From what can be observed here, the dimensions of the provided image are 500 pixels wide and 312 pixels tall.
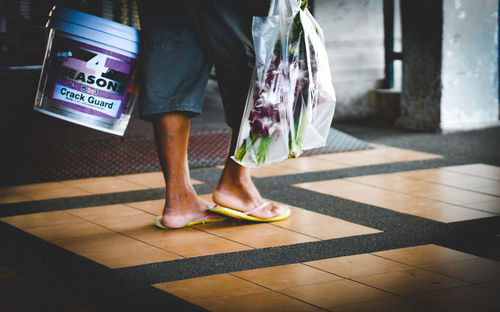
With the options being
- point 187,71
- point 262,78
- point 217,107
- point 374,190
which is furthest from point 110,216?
point 217,107

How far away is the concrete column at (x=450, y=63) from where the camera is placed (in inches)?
180

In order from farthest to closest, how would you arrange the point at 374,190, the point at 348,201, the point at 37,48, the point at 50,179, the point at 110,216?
the point at 37,48
the point at 50,179
the point at 374,190
the point at 348,201
the point at 110,216

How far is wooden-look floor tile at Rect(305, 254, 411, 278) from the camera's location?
6.14 ft

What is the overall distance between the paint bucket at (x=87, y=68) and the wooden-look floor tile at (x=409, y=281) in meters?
0.93

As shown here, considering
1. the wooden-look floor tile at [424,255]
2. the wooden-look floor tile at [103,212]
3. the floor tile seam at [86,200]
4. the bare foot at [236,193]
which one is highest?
the bare foot at [236,193]

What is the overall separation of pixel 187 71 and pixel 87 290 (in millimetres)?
805

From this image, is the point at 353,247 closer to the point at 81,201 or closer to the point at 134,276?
the point at 134,276

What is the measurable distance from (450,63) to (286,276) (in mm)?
3122

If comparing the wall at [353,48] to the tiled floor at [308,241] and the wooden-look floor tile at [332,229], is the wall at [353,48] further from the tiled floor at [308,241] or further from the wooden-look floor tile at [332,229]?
the wooden-look floor tile at [332,229]

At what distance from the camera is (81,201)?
9.12 ft

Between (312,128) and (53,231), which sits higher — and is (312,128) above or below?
above

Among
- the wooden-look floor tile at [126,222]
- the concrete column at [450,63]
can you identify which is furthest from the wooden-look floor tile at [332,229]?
the concrete column at [450,63]

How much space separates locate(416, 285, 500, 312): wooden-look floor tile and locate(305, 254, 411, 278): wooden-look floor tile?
20 centimetres

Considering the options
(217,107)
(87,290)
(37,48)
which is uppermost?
(37,48)
